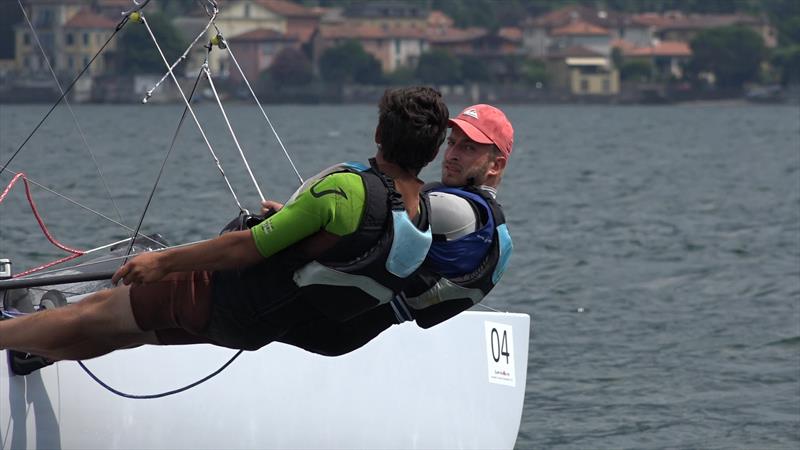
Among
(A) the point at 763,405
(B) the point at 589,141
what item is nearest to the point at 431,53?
(B) the point at 589,141

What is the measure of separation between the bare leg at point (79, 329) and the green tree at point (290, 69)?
220 ft

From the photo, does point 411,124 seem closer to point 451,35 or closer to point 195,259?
point 195,259

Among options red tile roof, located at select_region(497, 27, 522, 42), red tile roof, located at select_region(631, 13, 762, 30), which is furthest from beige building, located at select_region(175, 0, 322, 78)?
red tile roof, located at select_region(631, 13, 762, 30)

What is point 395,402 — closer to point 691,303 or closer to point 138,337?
point 138,337

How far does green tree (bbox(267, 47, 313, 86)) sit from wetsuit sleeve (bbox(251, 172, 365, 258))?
67.4m

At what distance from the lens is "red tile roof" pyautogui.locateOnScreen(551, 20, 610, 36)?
84562 mm

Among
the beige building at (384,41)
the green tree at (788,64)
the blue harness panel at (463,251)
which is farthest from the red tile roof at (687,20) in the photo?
the blue harness panel at (463,251)

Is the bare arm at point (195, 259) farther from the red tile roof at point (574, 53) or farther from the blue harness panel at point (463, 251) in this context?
the red tile roof at point (574, 53)

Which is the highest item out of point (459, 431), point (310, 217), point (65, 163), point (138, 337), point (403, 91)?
point (403, 91)

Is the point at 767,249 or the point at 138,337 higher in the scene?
the point at 138,337

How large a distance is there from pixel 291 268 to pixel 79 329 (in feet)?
1.49

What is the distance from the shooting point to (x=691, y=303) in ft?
28.8

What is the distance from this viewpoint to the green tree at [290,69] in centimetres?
7012

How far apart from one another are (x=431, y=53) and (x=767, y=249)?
212ft
